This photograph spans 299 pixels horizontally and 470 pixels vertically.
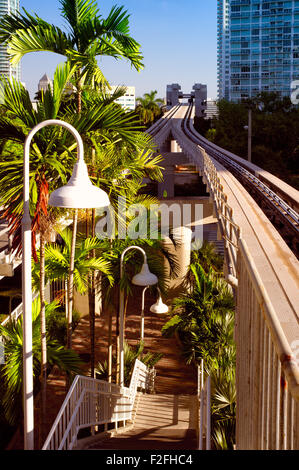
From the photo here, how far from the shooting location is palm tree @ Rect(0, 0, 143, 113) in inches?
341

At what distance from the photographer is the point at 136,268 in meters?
12.4

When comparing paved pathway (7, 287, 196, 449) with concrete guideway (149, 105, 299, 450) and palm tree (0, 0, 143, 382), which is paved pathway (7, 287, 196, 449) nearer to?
palm tree (0, 0, 143, 382)

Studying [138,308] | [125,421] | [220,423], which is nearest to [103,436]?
[125,421]

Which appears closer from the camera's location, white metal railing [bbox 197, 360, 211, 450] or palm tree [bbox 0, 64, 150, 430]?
white metal railing [bbox 197, 360, 211, 450]

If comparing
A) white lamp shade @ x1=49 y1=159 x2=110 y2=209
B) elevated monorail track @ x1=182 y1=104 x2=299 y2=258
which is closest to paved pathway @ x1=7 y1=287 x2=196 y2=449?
elevated monorail track @ x1=182 y1=104 x2=299 y2=258

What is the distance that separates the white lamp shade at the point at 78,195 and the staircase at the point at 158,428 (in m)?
5.48

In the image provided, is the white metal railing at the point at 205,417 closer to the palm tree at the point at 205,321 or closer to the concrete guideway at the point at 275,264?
the concrete guideway at the point at 275,264

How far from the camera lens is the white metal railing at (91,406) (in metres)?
7.71

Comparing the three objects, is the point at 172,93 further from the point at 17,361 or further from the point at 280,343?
the point at 280,343

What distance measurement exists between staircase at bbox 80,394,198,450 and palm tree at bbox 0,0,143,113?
6.23 m

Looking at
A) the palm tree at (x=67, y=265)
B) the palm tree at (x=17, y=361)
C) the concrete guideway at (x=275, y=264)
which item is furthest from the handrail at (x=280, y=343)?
the palm tree at (x=67, y=265)

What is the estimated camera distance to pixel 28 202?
207 inches

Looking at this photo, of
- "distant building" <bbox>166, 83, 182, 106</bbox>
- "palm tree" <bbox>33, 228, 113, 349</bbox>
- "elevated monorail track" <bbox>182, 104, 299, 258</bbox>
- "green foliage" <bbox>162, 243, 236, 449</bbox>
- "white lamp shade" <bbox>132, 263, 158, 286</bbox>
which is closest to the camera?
"palm tree" <bbox>33, 228, 113, 349</bbox>
